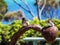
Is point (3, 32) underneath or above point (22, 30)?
underneath

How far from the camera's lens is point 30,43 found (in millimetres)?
5586

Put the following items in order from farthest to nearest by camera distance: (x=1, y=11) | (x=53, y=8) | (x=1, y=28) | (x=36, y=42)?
1. (x=53, y=8)
2. (x=1, y=11)
3. (x=1, y=28)
4. (x=36, y=42)

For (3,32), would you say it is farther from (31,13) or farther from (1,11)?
(1,11)

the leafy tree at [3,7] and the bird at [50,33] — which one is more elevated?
the bird at [50,33]

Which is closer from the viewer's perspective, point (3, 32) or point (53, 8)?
point (3, 32)

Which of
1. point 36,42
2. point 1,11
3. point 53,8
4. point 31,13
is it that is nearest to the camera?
point 36,42

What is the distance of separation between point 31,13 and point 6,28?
27.1ft

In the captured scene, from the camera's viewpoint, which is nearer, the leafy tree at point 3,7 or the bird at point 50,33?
the bird at point 50,33

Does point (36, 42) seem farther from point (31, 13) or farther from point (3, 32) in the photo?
point (31, 13)

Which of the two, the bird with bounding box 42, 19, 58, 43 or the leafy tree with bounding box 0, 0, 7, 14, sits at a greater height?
the bird with bounding box 42, 19, 58, 43

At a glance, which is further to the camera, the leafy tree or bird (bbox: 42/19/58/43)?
the leafy tree

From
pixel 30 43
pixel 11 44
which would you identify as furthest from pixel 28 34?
pixel 11 44

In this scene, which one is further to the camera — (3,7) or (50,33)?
(3,7)

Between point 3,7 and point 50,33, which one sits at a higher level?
point 50,33
